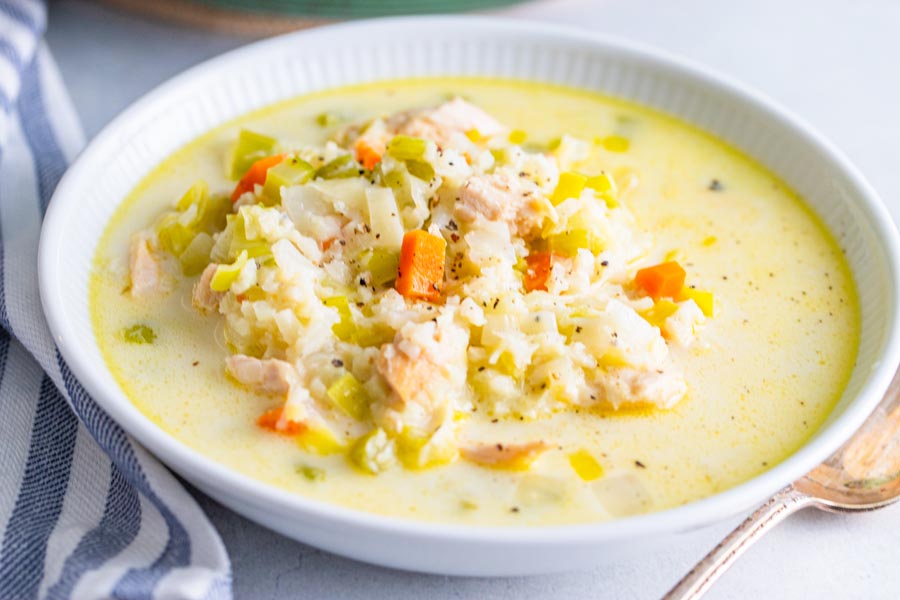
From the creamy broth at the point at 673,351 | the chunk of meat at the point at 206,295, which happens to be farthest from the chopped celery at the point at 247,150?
the chunk of meat at the point at 206,295

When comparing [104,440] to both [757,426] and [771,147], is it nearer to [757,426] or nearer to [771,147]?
[757,426]

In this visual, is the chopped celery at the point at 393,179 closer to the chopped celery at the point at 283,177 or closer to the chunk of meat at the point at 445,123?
the chopped celery at the point at 283,177

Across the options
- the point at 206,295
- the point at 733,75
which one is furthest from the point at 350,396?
the point at 733,75

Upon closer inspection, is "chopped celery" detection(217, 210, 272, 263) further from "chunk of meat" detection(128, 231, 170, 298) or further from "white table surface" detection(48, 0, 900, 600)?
"white table surface" detection(48, 0, 900, 600)

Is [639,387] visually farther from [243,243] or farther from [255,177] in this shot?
[255,177]

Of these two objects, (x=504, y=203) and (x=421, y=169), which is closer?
(x=504, y=203)

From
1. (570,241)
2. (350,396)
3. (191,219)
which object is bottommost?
(191,219)

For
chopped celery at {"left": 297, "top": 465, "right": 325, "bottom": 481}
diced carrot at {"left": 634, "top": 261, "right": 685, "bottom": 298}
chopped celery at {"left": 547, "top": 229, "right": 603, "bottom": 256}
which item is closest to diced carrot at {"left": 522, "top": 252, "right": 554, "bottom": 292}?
chopped celery at {"left": 547, "top": 229, "right": 603, "bottom": 256}

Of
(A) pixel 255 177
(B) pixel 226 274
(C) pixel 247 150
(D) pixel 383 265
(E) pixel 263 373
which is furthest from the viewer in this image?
(C) pixel 247 150
